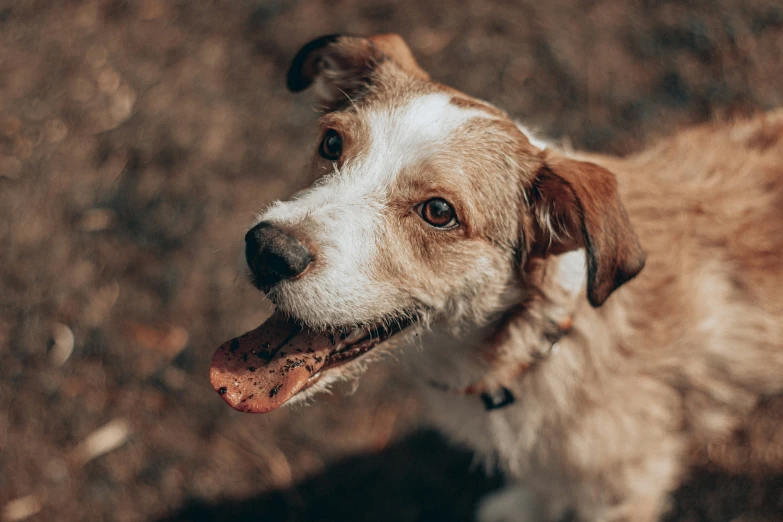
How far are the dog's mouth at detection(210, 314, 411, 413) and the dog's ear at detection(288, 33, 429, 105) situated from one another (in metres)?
1.03

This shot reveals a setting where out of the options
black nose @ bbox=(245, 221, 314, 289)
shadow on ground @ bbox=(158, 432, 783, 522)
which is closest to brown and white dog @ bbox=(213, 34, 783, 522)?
black nose @ bbox=(245, 221, 314, 289)

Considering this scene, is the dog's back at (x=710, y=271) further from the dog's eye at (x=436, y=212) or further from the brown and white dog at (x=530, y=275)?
the dog's eye at (x=436, y=212)

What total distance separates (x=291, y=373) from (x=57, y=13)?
14.1 feet

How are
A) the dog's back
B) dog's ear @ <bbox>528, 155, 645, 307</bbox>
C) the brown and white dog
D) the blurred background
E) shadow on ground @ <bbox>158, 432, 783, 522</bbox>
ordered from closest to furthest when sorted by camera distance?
dog's ear @ <bbox>528, 155, 645, 307</bbox> < the brown and white dog < the dog's back < shadow on ground @ <bbox>158, 432, 783, 522</bbox> < the blurred background

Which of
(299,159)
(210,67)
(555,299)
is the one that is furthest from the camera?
(210,67)

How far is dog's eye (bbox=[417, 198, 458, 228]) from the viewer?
2.03m

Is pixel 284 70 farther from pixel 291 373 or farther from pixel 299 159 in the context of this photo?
pixel 291 373

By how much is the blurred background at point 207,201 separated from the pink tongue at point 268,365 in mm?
996

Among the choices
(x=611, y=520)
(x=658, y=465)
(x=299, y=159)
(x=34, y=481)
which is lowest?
(x=34, y=481)

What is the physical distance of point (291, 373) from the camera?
201 cm

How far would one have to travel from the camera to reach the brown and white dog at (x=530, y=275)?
1.95 m

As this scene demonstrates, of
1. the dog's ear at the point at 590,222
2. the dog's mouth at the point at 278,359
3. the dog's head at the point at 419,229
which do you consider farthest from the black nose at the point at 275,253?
the dog's ear at the point at 590,222

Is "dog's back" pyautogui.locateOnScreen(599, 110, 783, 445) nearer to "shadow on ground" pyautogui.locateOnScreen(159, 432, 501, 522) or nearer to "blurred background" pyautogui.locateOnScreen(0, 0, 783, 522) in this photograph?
"blurred background" pyautogui.locateOnScreen(0, 0, 783, 522)

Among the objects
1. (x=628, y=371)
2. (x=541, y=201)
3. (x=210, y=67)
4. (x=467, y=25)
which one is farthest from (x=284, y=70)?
(x=628, y=371)
